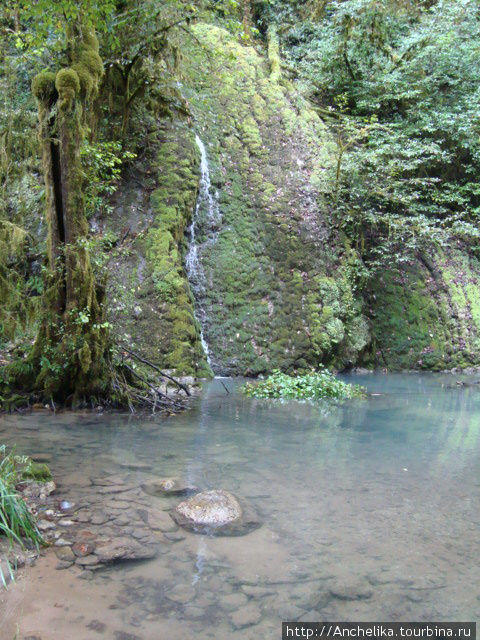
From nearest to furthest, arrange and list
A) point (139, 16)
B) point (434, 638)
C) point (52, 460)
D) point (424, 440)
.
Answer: point (434, 638), point (52, 460), point (424, 440), point (139, 16)

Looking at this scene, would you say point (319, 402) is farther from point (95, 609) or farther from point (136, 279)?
point (95, 609)

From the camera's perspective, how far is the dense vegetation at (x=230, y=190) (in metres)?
6.62

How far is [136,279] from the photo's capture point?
9.93 metres

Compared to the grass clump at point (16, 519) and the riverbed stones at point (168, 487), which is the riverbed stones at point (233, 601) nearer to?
the grass clump at point (16, 519)

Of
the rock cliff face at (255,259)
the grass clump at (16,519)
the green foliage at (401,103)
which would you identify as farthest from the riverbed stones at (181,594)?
the green foliage at (401,103)

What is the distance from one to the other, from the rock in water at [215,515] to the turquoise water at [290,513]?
111 millimetres

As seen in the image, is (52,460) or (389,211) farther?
(389,211)

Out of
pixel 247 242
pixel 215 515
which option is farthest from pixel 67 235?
pixel 247 242

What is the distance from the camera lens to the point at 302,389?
9.37 meters

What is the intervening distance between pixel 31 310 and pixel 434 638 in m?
6.43

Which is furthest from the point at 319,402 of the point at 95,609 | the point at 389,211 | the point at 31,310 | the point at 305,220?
the point at 389,211

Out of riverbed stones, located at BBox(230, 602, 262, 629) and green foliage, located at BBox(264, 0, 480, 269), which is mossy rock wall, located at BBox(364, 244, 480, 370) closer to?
green foliage, located at BBox(264, 0, 480, 269)

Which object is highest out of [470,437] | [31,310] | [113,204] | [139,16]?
[139,16]

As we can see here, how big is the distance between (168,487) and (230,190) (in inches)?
400
